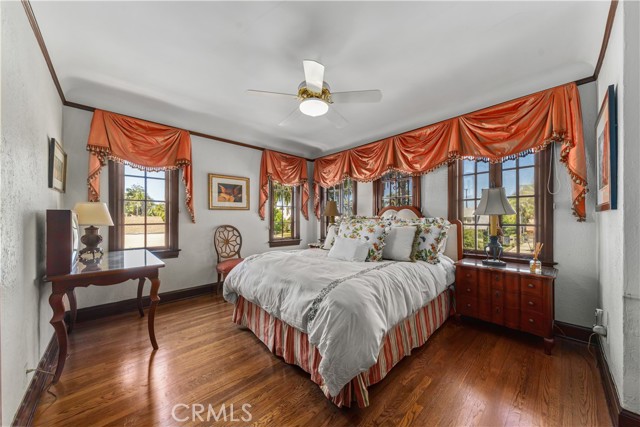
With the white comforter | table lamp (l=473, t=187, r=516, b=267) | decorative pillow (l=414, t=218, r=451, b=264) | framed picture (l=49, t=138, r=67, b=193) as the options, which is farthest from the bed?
framed picture (l=49, t=138, r=67, b=193)

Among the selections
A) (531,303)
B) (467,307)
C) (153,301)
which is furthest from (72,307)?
(531,303)

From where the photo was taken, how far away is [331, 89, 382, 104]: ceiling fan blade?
2250 mm

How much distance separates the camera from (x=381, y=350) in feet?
5.93

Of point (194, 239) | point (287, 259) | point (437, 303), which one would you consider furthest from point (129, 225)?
point (437, 303)

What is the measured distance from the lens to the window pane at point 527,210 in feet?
8.95

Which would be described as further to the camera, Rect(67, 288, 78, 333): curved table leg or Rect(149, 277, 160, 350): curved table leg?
Rect(67, 288, 78, 333): curved table leg

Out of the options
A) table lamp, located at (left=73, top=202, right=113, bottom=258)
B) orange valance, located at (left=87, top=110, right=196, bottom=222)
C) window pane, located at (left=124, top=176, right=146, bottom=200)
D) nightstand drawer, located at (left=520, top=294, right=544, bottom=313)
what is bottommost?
nightstand drawer, located at (left=520, top=294, right=544, bottom=313)

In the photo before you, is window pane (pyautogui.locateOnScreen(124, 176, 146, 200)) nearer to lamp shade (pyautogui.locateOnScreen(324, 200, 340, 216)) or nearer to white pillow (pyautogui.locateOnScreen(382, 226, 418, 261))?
lamp shade (pyautogui.locateOnScreen(324, 200, 340, 216))

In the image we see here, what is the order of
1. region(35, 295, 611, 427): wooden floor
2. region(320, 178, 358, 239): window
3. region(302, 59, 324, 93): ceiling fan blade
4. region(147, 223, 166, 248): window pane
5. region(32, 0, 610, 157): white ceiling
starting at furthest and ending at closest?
region(320, 178, 358, 239): window, region(147, 223, 166, 248): window pane, region(302, 59, 324, 93): ceiling fan blade, region(32, 0, 610, 157): white ceiling, region(35, 295, 611, 427): wooden floor

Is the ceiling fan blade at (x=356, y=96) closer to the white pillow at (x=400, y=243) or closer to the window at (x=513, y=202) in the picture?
the white pillow at (x=400, y=243)

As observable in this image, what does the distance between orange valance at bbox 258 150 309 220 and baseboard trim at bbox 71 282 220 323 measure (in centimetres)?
154

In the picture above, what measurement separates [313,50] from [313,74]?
254 mm

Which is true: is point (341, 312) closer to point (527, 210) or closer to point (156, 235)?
point (527, 210)

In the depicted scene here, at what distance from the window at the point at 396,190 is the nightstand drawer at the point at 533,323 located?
5.82 feet
